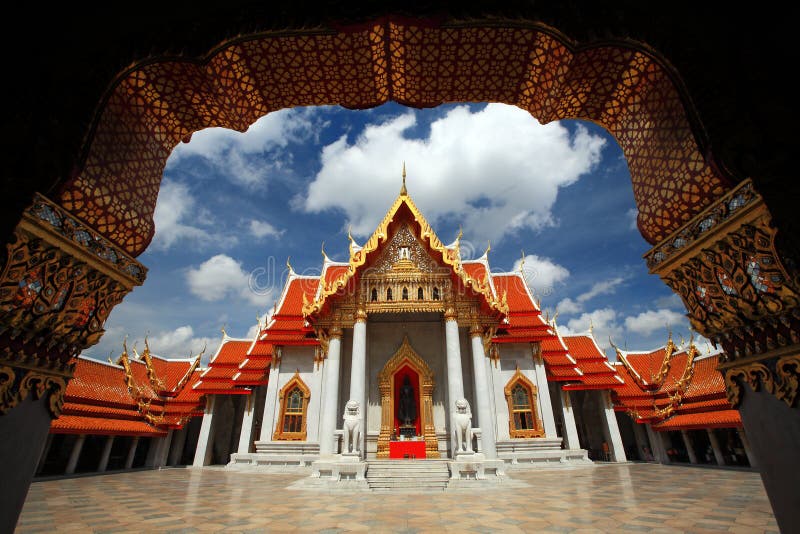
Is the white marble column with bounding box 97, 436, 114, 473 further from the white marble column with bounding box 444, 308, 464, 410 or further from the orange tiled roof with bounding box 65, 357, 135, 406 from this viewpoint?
the white marble column with bounding box 444, 308, 464, 410

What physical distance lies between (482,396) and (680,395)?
1001 centimetres

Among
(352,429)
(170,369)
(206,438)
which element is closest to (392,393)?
(352,429)

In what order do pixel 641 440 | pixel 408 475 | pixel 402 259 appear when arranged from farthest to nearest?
pixel 641 440 → pixel 402 259 → pixel 408 475

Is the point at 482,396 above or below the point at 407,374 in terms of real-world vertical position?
below

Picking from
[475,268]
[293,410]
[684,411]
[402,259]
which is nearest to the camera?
[402,259]

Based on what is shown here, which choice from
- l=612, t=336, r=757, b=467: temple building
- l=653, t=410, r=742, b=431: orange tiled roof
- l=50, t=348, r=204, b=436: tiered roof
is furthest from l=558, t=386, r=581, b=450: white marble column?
l=50, t=348, r=204, b=436: tiered roof

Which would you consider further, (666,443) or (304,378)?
(666,443)

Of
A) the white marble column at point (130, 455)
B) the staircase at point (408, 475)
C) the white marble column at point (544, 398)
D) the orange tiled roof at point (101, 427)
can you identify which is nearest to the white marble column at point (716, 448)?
the white marble column at point (544, 398)

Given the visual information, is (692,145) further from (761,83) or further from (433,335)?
(433,335)

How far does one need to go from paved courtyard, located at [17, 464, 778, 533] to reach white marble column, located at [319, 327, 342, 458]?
4.70 feet

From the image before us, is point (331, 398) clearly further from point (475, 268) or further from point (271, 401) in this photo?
point (475, 268)

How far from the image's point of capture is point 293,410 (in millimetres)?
13906

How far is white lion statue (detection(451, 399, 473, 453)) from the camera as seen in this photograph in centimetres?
965

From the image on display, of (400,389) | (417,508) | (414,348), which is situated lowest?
(417,508)
